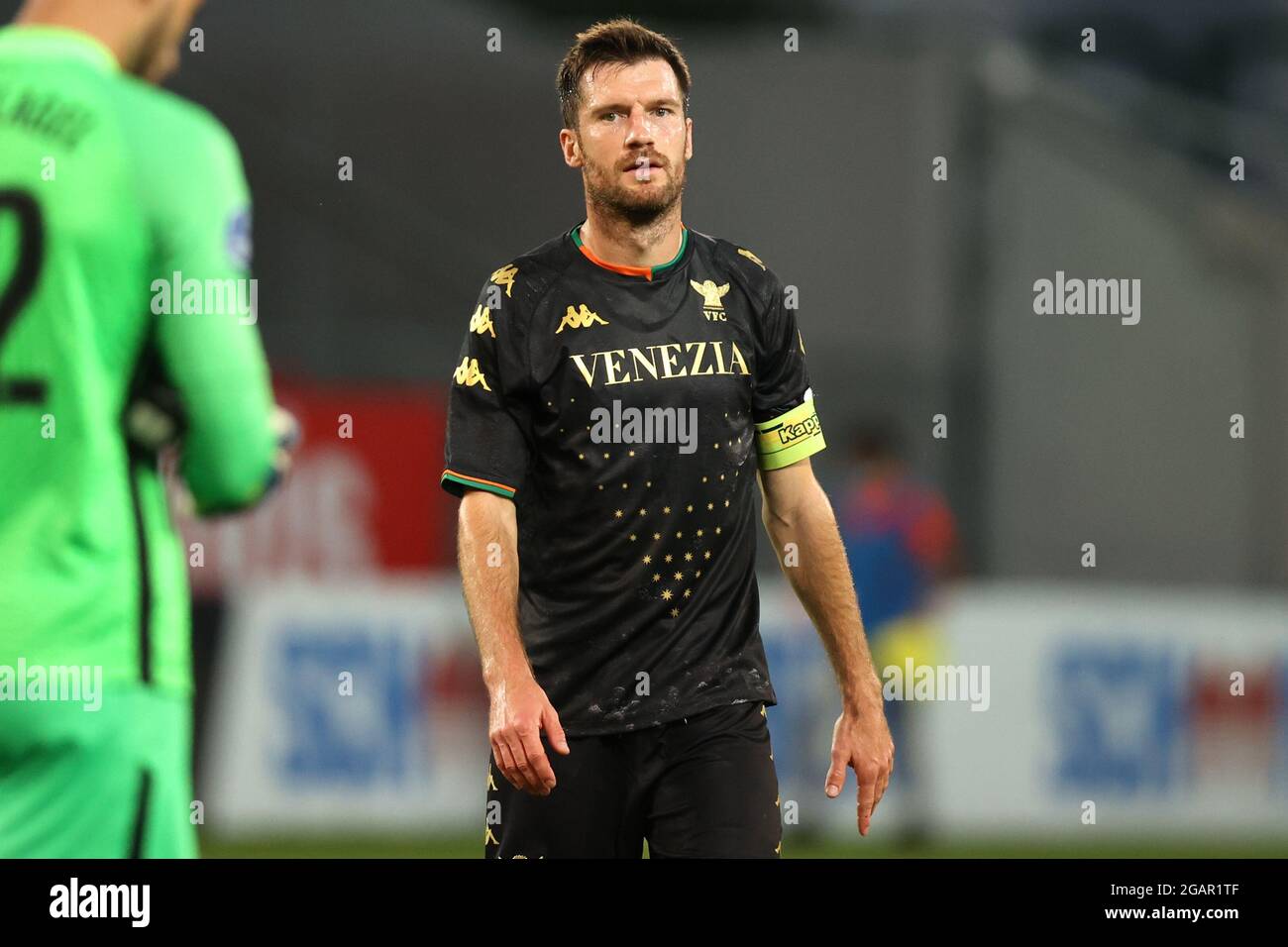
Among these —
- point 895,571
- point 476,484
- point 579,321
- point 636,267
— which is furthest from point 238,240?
point 895,571

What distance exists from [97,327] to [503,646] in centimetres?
140

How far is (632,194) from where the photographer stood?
4461 millimetres

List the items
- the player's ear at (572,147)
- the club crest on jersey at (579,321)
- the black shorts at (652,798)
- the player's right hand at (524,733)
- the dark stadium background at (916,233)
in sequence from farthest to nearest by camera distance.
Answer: the dark stadium background at (916,233) → the player's ear at (572,147) → the club crest on jersey at (579,321) → the black shorts at (652,798) → the player's right hand at (524,733)

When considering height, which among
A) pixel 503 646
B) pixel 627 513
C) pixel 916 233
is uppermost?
pixel 916 233

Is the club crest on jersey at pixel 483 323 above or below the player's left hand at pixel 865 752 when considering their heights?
above

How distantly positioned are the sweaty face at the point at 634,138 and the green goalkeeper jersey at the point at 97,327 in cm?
149

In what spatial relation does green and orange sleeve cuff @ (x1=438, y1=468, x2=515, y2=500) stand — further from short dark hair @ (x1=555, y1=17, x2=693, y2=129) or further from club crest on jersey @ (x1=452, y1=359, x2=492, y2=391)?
short dark hair @ (x1=555, y1=17, x2=693, y2=129)

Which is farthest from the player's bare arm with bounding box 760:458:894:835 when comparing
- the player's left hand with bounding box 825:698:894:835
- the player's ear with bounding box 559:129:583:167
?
the player's ear with bounding box 559:129:583:167

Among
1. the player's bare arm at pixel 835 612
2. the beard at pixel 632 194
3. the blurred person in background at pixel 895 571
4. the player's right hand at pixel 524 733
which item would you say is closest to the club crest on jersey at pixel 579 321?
the beard at pixel 632 194

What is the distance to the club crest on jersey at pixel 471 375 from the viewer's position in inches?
174

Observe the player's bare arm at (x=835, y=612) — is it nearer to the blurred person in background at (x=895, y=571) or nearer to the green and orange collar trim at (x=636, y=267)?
the green and orange collar trim at (x=636, y=267)

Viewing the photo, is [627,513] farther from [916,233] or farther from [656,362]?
[916,233]

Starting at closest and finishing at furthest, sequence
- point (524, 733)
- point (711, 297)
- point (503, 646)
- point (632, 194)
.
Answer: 1. point (524, 733)
2. point (503, 646)
3. point (632, 194)
4. point (711, 297)

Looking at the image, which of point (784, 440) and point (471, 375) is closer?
point (471, 375)
